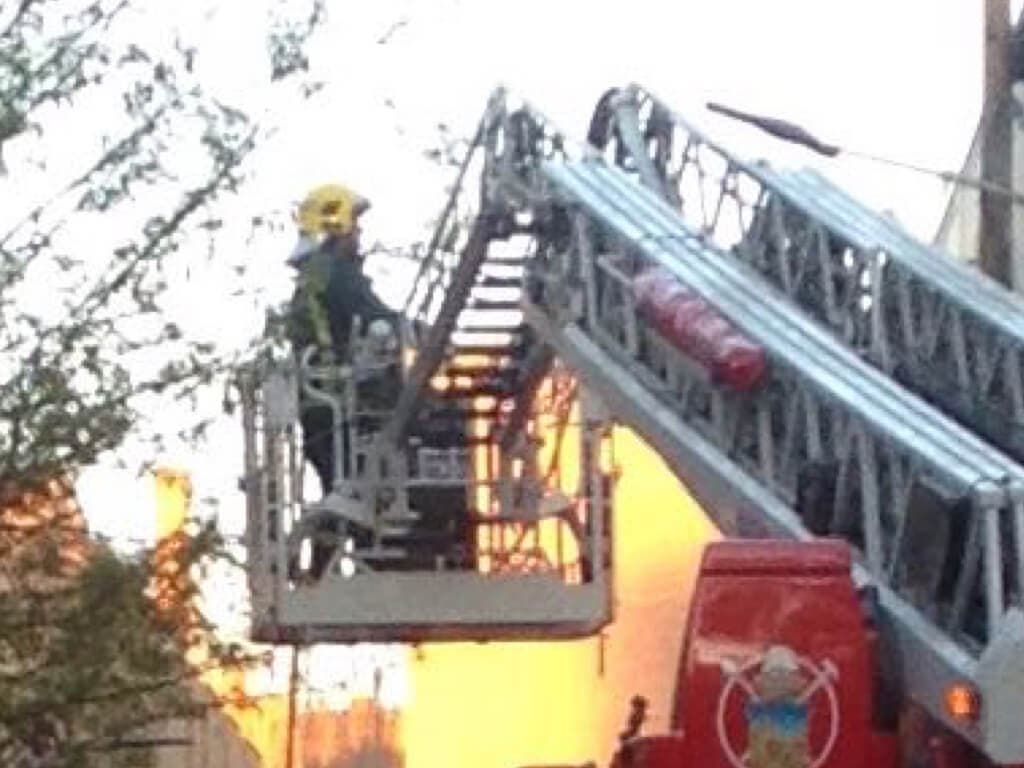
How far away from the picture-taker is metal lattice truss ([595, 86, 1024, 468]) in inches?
486

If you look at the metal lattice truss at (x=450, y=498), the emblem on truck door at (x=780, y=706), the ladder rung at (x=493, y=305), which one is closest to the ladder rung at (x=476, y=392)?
the metal lattice truss at (x=450, y=498)

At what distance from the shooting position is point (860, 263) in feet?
43.2

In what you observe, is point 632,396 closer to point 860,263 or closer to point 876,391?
point 860,263

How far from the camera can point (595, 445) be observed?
17062 mm

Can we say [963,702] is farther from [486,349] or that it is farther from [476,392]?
[476,392]

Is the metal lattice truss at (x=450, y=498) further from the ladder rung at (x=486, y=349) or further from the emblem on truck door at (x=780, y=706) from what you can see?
the emblem on truck door at (x=780, y=706)

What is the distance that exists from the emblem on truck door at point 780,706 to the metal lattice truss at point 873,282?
185 cm

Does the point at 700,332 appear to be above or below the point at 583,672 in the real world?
above

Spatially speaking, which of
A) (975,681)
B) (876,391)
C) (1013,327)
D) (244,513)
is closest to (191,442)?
(244,513)

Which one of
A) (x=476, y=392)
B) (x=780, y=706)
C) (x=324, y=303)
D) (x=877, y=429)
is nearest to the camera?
(x=324, y=303)

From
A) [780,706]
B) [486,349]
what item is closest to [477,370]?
[486,349]

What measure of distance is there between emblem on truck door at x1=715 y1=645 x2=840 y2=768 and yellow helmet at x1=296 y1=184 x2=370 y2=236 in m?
1.89

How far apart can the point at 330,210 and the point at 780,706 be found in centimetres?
220

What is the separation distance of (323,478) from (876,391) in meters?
5.73
